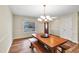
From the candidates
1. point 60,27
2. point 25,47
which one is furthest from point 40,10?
point 25,47

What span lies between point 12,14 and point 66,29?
0.79m

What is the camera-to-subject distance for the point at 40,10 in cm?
101

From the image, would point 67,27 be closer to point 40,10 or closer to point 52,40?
point 52,40

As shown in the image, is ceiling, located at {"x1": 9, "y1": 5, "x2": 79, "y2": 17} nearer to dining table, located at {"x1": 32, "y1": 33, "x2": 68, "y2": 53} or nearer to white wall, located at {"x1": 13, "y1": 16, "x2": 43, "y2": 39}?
white wall, located at {"x1": 13, "y1": 16, "x2": 43, "y2": 39}

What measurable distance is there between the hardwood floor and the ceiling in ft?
1.31

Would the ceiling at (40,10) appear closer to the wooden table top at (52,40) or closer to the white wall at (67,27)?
the white wall at (67,27)

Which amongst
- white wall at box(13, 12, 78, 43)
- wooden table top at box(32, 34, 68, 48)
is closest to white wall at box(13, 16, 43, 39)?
white wall at box(13, 12, 78, 43)

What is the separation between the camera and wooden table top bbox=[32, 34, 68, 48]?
3.39 feet

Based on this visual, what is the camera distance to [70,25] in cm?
105

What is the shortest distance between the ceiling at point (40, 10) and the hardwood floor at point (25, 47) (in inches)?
15.7

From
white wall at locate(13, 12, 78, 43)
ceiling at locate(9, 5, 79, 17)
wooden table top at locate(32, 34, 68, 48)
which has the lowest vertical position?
wooden table top at locate(32, 34, 68, 48)

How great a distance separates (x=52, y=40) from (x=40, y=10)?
46 centimetres
